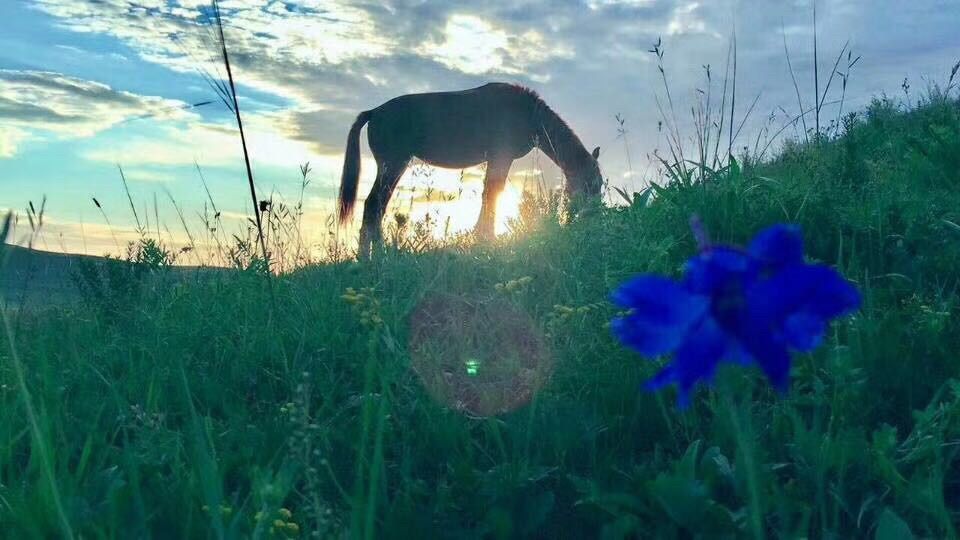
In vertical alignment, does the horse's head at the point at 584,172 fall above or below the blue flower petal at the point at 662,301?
above

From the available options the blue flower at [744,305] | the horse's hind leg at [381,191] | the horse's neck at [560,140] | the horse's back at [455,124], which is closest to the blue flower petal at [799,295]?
the blue flower at [744,305]

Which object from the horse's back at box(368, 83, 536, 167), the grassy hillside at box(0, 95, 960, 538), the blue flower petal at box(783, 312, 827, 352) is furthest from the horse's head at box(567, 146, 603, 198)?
the blue flower petal at box(783, 312, 827, 352)

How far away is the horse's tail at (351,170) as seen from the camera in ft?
36.2

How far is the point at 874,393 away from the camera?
230 centimetres

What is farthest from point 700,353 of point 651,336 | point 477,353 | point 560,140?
point 560,140

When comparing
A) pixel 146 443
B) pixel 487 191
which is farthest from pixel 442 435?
pixel 487 191

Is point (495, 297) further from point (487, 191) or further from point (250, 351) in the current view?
point (487, 191)

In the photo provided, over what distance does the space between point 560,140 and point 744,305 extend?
38.6ft

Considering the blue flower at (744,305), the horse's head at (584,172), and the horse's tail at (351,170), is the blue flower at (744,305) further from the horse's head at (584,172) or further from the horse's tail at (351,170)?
the horse's head at (584,172)

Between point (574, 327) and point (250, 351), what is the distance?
1.30 meters

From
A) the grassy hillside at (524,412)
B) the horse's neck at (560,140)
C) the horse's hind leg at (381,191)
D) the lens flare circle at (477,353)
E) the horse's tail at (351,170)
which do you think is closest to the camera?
the grassy hillside at (524,412)

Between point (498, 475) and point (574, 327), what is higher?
point (574, 327)

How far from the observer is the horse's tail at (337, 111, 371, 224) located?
1104cm

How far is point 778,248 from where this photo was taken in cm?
78
